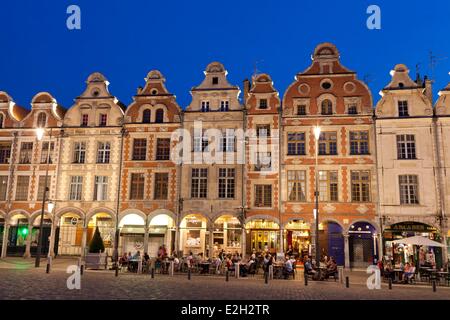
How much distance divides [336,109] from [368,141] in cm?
303

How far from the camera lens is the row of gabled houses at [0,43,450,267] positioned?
2750cm

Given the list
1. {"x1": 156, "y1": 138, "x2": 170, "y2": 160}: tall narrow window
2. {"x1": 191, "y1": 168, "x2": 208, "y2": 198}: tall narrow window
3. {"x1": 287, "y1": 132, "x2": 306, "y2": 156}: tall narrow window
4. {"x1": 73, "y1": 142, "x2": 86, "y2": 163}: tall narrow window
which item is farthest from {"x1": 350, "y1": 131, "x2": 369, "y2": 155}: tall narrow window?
{"x1": 73, "y1": 142, "x2": 86, "y2": 163}: tall narrow window

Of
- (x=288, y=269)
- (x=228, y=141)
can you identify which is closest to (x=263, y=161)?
(x=228, y=141)

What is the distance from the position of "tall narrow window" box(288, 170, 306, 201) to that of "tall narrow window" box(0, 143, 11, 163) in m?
21.2

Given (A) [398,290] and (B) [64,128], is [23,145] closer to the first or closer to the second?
(B) [64,128]

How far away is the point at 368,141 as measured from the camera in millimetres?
28391

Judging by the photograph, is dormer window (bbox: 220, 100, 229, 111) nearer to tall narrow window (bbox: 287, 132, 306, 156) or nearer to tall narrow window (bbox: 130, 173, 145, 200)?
tall narrow window (bbox: 287, 132, 306, 156)

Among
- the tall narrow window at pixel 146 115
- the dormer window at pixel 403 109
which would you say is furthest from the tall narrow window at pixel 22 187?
the dormer window at pixel 403 109

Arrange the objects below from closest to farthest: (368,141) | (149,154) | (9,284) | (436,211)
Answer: (9,284) < (436,211) < (368,141) < (149,154)

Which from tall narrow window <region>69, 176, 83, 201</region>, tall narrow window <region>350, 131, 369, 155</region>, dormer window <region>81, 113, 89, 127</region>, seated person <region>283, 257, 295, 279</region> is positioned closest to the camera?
seated person <region>283, 257, 295, 279</region>

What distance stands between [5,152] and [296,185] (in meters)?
22.1

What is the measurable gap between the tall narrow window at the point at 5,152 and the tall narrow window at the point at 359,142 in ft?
82.7

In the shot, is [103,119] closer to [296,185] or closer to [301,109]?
[301,109]
